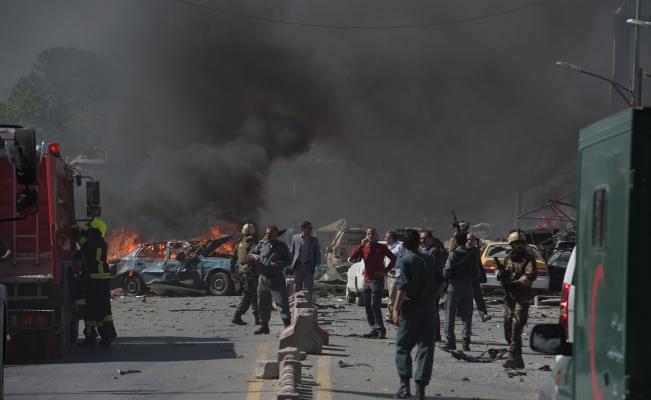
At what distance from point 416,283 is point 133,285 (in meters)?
19.5

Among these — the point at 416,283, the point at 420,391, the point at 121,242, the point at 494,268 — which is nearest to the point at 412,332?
the point at 416,283

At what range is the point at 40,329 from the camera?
1289cm

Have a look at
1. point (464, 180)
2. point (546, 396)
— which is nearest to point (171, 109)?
point (464, 180)

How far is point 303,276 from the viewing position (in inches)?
706

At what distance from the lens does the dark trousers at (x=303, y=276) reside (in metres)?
17.8

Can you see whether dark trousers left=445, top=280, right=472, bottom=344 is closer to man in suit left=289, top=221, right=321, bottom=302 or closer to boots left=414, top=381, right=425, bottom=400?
man in suit left=289, top=221, right=321, bottom=302

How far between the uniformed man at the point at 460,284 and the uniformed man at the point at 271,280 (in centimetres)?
307

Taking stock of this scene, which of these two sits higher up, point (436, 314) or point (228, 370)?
point (436, 314)

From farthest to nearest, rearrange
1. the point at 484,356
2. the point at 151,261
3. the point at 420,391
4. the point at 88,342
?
the point at 151,261 < the point at 88,342 < the point at 484,356 < the point at 420,391

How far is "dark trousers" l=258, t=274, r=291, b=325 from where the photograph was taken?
53.9 ft

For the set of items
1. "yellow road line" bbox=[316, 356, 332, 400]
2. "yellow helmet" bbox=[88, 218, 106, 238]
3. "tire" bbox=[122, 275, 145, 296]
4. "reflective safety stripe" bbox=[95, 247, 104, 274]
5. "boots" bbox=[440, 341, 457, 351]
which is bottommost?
"tire" bbox=[122, 275, 145, 296]

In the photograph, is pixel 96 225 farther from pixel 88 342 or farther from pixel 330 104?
pixel 330 104

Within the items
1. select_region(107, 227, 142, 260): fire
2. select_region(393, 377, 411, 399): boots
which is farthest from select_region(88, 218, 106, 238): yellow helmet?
select_region(107, 227, 142, 260): fire

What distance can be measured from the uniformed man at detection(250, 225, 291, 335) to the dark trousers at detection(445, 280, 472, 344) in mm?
3053
